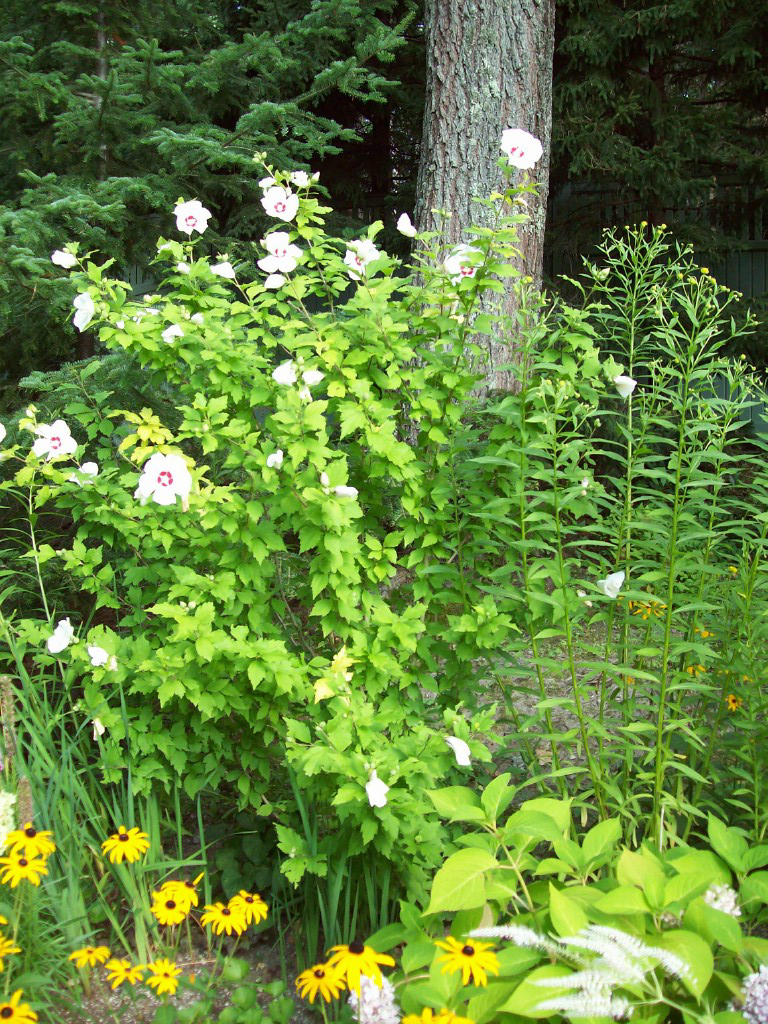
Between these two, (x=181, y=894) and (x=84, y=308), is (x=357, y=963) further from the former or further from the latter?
(x=84, y=308)

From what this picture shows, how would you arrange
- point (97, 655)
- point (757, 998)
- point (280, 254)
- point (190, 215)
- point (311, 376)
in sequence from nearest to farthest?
1. point (757, 998)
2. point (311, 376)
3. point (97, 655)
4. point (280, 254)
5. point (190, 215)

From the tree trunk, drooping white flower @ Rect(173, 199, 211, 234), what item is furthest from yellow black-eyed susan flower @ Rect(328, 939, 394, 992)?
the tree trunk

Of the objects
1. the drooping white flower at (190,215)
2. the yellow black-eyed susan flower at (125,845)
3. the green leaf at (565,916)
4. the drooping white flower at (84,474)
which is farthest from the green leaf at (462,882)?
the drooping white flower at (190,215)

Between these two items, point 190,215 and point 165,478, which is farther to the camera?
point 190,215

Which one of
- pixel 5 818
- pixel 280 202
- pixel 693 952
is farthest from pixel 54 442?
pixel 693 952

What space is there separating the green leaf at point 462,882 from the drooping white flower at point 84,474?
122 cm

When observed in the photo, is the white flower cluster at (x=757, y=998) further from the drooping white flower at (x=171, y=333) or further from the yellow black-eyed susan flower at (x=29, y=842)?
the drooping white flower at (x=171, y=333)

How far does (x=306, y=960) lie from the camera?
2.06 meters

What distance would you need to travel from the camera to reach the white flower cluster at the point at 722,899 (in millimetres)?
1568

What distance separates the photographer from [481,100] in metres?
3.98

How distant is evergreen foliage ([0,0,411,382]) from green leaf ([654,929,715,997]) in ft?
9.46

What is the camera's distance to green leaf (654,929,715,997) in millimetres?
1359

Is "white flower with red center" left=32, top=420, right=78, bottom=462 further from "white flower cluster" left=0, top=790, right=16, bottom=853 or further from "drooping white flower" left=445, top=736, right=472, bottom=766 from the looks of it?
"drooping white flower" left=445, top=736, right=472, bottom=766

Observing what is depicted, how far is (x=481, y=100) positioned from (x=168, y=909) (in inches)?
140
